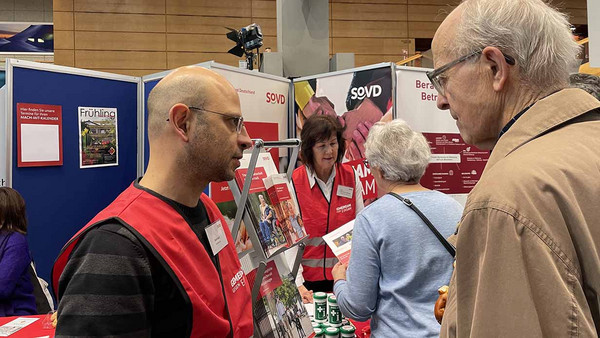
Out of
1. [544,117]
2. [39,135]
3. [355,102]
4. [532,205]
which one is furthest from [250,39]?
[532,205]

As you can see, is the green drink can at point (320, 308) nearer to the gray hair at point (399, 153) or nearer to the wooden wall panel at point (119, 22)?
the gray hair at point (399, 153)

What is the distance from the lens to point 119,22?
25.7 ft

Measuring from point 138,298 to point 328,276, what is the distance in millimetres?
2003

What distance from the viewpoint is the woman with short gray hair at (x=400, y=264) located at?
63.5 inches

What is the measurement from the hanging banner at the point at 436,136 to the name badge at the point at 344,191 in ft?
2.89

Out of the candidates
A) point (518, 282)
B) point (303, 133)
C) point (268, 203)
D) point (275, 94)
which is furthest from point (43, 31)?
point (518, 282)

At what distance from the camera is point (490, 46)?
0.81 metres

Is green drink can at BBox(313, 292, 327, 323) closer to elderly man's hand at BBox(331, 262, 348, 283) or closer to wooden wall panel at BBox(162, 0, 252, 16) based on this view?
elderly man's hand at BBox(331, 262, 348, 283)

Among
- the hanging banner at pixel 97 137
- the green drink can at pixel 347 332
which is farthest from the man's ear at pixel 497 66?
the hanging banner at pixel 97 137

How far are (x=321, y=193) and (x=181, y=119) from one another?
1.84 meters

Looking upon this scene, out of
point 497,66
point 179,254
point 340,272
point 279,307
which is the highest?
point 497,66

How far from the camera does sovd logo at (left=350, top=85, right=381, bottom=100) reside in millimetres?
3600

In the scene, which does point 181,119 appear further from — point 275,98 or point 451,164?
point 451,164

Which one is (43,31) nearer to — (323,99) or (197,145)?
(323,99)
